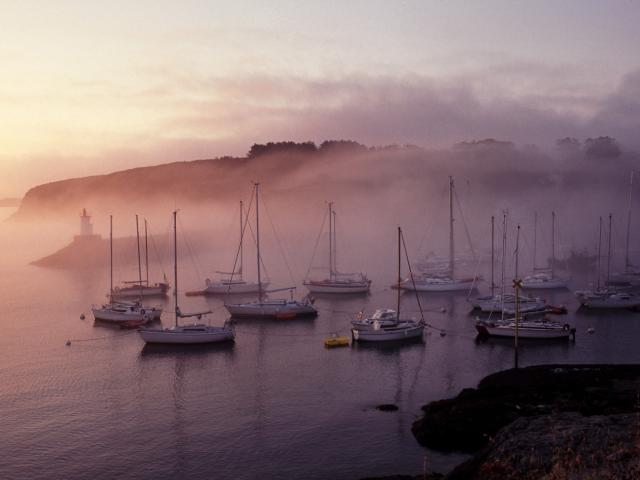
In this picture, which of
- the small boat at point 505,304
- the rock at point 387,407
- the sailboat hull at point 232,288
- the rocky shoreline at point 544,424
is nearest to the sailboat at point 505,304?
the small boat at point 505,304

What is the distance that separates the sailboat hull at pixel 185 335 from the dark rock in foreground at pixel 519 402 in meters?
20.1

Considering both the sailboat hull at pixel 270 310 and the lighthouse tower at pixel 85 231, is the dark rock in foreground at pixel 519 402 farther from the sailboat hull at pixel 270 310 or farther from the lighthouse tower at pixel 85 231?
the lighthouse tower at pixel 85 231

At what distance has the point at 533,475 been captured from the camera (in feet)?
54.0

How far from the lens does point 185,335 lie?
1868 inches

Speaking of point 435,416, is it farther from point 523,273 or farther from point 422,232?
point 422,232

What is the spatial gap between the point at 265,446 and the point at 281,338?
23.1 m

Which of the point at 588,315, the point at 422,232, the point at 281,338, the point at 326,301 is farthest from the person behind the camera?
the point at 422,232

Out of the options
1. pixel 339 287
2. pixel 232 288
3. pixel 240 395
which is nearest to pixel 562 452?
pixel 240 395

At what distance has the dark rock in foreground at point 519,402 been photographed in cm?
2795

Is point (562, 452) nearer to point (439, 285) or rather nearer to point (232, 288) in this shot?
point (439, 285)

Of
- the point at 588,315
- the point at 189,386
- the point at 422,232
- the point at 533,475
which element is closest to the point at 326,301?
the point at 588,315

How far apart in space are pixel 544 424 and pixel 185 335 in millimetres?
31640

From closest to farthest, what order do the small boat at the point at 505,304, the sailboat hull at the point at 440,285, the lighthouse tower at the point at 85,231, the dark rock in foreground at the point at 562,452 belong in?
the dark rock in foreground at the point at 562,452 → the small boat at the point at 505,304 → the sailboat hull at the point at 440,285 → the lighthouse tower at the point at 85,231

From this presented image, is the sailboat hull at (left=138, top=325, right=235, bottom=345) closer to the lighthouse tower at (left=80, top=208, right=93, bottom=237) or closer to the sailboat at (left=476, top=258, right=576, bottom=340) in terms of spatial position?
the sailboat at (left=476, top=258, right=576, bottom=340)
